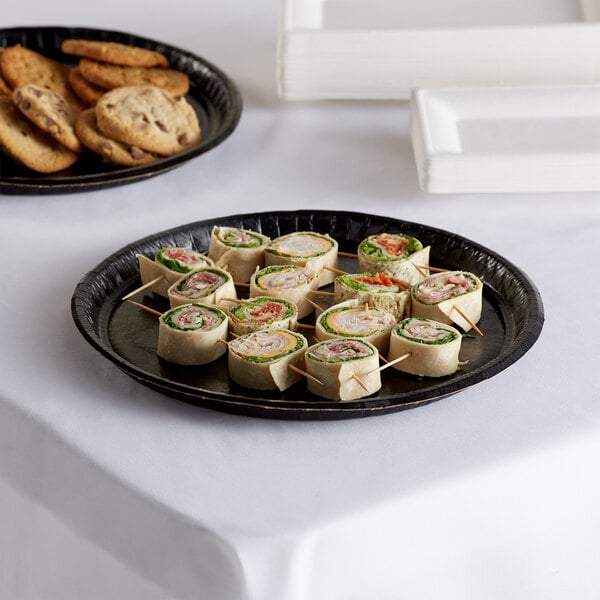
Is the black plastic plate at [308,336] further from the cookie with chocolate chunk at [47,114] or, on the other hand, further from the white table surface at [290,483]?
the cookie with chocolate chunk at [47,114]

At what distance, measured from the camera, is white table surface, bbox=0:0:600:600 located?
1145 mm

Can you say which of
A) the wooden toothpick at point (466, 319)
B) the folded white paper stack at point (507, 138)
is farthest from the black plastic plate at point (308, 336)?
the folded white paper stack at point (507, 138)

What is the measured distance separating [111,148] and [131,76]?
332 mm

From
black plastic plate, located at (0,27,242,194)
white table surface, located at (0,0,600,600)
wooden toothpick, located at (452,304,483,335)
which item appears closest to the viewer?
white table surface, located at (0,0,600,600)

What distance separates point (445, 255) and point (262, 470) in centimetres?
60

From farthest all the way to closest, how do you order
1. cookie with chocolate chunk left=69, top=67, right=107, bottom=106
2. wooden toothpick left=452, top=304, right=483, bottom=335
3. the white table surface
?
cookie with chocolate chunk left=69, top=67, right=107, bottom=106 → wooden toothpick left=452, top=304, right=483, bottom=335 → the white table surface

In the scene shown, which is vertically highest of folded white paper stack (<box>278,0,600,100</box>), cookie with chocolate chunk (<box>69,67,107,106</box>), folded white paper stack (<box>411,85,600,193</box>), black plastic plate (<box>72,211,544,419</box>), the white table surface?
folded white paper stack (<box>278,0,600,100</box>)

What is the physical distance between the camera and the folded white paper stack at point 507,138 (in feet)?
6.26

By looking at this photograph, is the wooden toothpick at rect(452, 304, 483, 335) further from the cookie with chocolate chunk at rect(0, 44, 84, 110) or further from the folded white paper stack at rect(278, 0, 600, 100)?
the cookie with chocolate chunk at rect(0, 44, 84, 110)

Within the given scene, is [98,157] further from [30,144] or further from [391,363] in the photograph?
[391,363]

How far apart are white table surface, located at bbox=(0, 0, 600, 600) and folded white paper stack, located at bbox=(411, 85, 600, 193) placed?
25cm

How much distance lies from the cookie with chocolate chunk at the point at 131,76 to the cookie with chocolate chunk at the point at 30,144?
22 cm

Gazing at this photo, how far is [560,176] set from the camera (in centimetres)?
192

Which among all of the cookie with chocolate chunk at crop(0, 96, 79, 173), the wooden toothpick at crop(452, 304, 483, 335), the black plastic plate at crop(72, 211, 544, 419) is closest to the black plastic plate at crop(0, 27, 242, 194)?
the cookie with chocolate chunk at crop(0, 96, 79, 173)
